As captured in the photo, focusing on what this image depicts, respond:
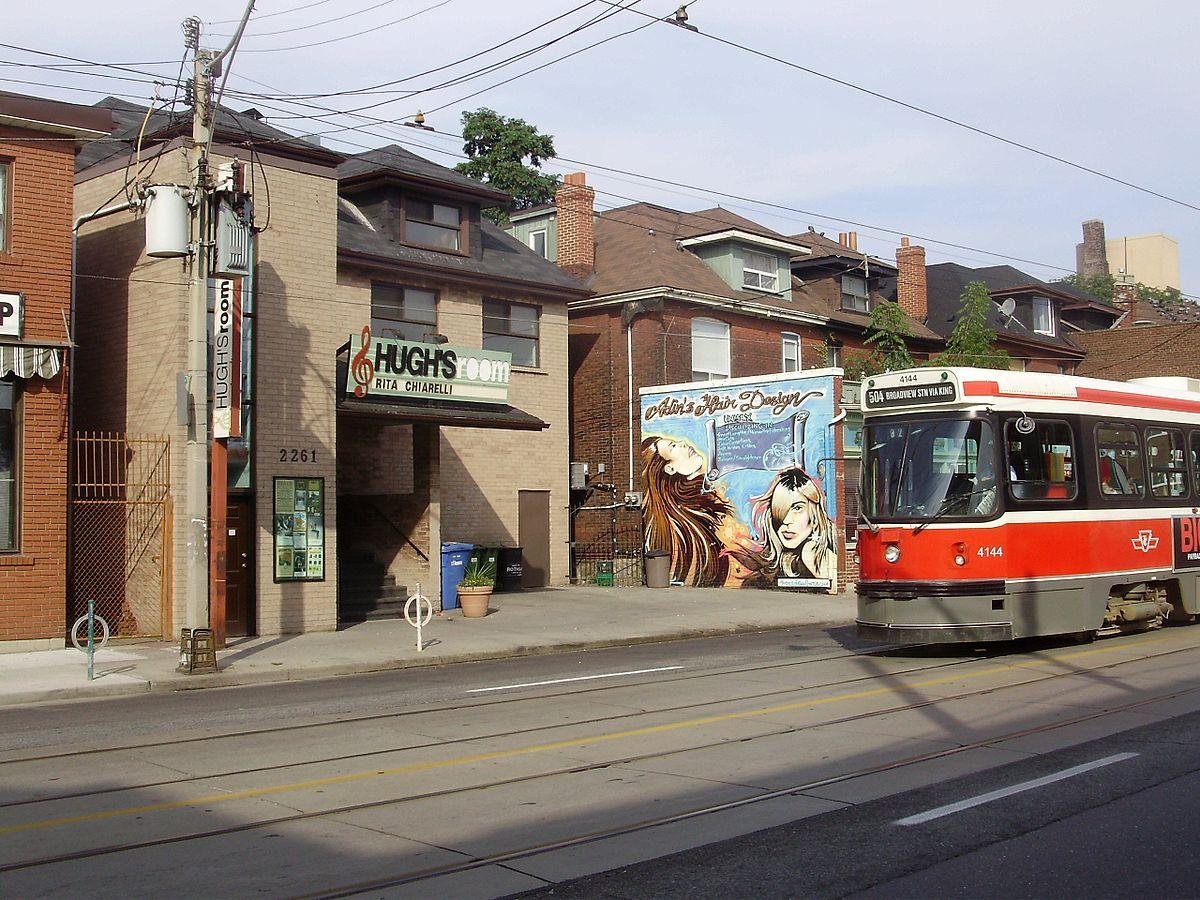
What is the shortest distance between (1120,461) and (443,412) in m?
11.6

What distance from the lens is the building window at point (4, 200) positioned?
1752 cm

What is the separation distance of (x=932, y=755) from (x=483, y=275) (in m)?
19.8

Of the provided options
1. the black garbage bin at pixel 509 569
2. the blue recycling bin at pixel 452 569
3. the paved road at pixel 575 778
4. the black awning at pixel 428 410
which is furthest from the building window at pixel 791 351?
the paved road at pixel 575 778

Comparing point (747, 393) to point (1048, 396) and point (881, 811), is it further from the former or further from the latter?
point (881, 811)

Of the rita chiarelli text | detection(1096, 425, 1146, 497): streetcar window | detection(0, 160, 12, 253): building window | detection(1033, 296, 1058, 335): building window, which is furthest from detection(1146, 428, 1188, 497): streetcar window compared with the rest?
detection(1033, 296, 1058, 335): building window

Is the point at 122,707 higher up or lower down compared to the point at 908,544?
lower down

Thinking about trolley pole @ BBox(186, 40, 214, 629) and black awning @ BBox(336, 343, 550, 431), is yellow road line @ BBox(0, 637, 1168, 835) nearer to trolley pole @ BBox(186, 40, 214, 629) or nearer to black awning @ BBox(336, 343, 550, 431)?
trolley pole @ BBox(186, 40, 214, 629)

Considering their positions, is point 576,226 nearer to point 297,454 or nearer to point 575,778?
point 297,454

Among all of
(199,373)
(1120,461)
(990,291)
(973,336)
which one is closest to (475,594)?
(199,373)

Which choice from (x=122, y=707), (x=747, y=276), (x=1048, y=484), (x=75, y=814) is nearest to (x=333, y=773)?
(x=75, y=814)

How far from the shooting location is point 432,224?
2755 centimetres

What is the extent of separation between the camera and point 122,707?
1308cm

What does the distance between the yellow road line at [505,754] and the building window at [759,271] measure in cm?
2217

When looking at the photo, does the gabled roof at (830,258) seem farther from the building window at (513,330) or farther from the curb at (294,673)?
the curb at (294,673)
